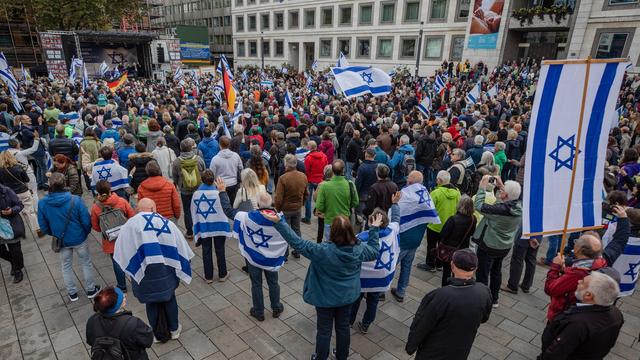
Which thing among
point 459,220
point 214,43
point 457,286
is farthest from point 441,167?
point 214,43

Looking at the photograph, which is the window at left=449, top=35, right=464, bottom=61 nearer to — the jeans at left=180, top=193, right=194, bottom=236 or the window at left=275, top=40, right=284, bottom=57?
the window at left=275, top=40, right=284, bottom=57

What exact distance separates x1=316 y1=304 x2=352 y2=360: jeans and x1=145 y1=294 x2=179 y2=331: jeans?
5.87 feet

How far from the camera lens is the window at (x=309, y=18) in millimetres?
46594

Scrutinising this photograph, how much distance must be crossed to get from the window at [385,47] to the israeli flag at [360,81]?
32.0 metres

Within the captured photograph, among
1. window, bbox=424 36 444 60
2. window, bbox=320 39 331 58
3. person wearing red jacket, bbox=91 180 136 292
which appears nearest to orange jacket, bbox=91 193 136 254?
person wearing red jacket, bbox=91 180 136 292

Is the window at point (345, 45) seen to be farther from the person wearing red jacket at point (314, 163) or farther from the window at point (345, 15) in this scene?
the person wearing red jacket at point (314, 163)

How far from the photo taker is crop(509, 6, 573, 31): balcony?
25.8m

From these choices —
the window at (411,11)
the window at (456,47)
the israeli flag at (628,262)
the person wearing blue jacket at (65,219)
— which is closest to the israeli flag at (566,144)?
the israeli flag at (628,262)

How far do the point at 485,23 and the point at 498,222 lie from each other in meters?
30.8

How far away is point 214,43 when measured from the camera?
67188 millimetres

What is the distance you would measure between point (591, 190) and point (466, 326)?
1.87 metres

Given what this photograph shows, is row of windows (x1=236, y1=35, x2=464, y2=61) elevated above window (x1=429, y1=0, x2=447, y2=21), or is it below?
below

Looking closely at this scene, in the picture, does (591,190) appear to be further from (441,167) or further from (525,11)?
(525,11)

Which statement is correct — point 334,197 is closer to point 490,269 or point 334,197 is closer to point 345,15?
point 490,269
